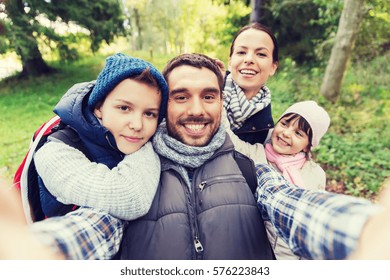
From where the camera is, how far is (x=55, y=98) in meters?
7.50

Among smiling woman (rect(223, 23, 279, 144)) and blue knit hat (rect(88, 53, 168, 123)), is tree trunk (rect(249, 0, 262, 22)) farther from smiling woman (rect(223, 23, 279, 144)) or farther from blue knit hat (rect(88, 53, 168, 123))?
blue knit hat (rect(88, 53, 168, 123))

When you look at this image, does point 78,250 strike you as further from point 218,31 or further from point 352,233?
point 218,31

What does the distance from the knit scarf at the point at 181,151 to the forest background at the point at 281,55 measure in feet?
9.31

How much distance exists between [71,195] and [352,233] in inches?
41.0

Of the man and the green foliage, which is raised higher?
the man

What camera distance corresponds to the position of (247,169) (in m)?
1.46

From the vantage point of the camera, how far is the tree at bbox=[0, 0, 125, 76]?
20.7 feet

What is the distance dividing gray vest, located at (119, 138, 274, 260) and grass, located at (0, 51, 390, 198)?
2758 millimetres

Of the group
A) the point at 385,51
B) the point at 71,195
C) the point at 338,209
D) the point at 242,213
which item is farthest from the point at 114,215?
the point at 385,51

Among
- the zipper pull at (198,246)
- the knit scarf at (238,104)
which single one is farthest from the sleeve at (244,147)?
the zipper pull at (198,246)

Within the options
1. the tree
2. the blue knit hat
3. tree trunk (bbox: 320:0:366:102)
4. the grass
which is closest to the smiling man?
the blue knit hat

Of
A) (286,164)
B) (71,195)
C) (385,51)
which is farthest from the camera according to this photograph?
(385,51)

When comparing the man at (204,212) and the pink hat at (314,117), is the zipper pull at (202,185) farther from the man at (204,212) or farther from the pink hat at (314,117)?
the pink hat at (314,117)

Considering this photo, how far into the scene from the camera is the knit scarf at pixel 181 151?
1400 millimetres
